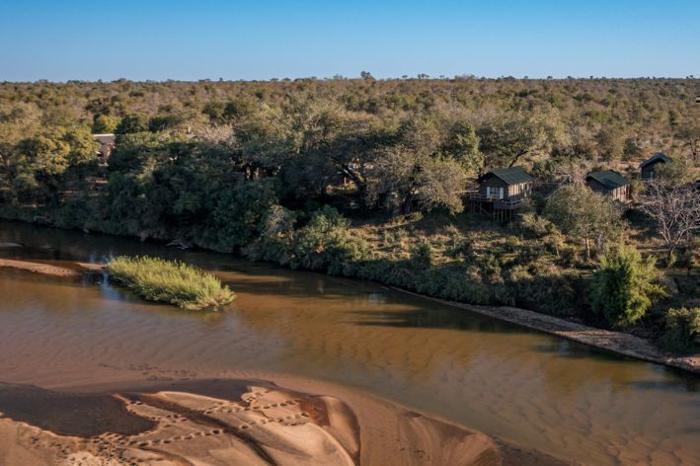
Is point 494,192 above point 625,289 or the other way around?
above

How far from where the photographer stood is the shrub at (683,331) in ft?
77.2

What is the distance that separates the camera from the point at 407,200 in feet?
128

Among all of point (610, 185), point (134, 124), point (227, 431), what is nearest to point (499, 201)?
point (610, 185)

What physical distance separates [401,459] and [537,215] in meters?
20.0

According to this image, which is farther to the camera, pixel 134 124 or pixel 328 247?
pixel 134 124

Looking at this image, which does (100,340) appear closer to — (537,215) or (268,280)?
(268,280)

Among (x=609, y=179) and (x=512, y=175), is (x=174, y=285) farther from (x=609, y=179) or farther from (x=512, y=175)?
(x=609, y=179)

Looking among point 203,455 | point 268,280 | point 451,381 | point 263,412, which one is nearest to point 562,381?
point 451,381

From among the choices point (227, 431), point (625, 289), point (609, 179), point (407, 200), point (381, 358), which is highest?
point (609, 179)

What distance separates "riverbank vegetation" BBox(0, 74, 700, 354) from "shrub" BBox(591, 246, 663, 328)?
2.9 inches

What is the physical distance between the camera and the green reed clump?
2952cm

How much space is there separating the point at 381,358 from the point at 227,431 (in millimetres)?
7640

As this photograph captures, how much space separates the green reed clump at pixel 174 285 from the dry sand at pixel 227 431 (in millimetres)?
8746

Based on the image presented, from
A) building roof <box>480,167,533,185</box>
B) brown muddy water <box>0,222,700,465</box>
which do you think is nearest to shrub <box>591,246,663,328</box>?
brown muddy water <box>0,222,700,465</box>
